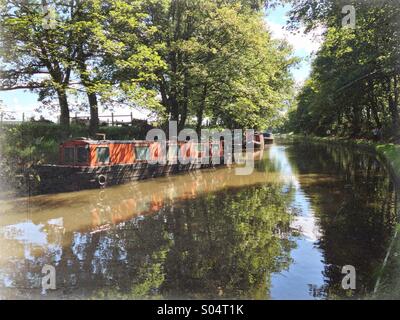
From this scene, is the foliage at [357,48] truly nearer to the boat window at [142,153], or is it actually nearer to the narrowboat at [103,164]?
the narrowboat at [103,164]

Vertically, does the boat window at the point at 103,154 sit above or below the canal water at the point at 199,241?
above

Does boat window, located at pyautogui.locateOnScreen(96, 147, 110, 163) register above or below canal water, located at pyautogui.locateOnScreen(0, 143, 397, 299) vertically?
above

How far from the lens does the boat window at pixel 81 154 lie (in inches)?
676

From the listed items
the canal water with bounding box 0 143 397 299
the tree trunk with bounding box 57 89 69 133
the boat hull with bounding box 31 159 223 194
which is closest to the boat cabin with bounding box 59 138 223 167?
the boat hull with bounding box 31 159 223 194

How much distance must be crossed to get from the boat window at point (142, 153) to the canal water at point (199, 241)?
3737mm

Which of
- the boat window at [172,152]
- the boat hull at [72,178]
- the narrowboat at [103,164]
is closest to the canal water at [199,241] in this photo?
the boat hull at [72,178]

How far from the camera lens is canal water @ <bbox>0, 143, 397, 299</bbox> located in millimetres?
6422

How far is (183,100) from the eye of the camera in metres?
27.3

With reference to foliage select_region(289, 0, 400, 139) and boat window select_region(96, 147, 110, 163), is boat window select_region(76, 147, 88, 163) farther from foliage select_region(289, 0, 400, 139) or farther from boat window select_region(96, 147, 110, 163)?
foliage select_region(289, 0, 400, 139)

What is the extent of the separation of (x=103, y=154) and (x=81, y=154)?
0.98m

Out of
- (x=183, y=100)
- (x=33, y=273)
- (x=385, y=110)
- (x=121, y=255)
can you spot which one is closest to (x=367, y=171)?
(x=183, y=100)

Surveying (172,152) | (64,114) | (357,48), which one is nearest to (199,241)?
(172,152)

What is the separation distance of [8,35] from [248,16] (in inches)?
684

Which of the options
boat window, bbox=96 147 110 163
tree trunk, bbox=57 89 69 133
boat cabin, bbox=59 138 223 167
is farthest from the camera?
tree trunk, bbox=57 89 69 133
